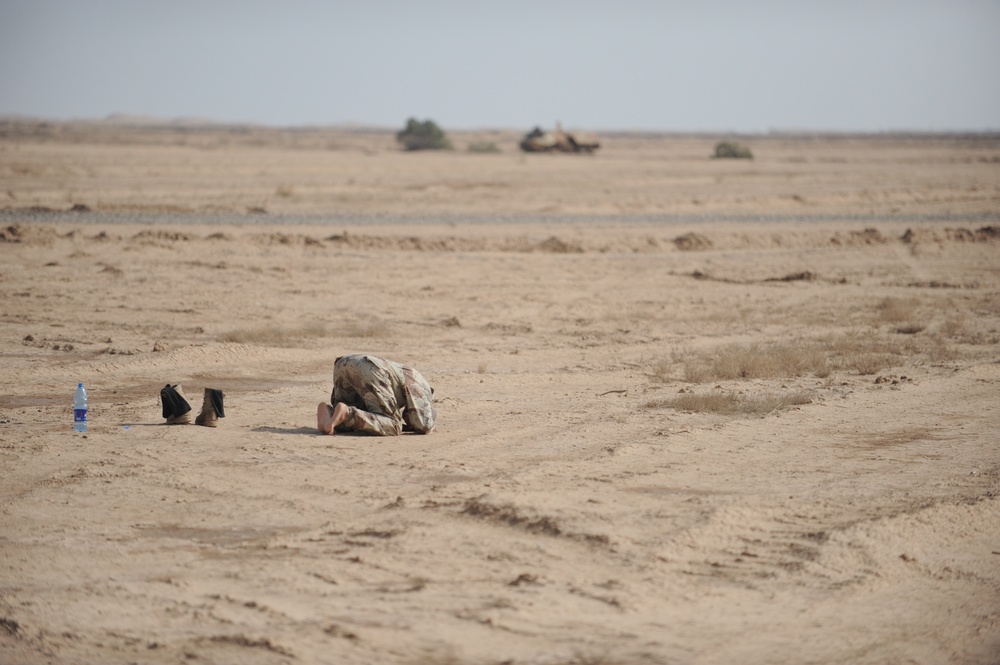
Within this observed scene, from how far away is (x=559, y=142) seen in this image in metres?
72.3

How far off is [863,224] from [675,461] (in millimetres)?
23621

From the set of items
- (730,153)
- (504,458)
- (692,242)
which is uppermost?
(730,153)

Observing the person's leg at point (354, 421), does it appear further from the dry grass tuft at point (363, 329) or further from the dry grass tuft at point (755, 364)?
the dry grass tuft at point (363, 329)

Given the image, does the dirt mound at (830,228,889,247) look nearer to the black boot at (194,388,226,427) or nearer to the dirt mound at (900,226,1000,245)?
the dirt mound at (900,226,1000,245)

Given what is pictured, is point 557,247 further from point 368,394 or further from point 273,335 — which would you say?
point 368,394

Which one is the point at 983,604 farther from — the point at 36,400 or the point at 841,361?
the point at 36,400

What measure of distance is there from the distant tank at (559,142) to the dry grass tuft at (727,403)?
6087 centimetres

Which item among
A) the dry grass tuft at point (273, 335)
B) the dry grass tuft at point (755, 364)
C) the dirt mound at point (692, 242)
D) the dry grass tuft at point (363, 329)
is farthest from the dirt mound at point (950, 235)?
the dry grass tuft at point (273, 335)

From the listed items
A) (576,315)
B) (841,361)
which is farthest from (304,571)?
(576,315)

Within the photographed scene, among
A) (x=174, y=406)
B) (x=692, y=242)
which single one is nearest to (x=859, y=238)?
(x=692, y=242)

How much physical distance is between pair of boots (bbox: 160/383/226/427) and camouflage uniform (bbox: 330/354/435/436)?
0.99 m

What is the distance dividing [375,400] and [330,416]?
0.40 metres

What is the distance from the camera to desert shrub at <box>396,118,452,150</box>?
264 feet

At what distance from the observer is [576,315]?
17.7 m
